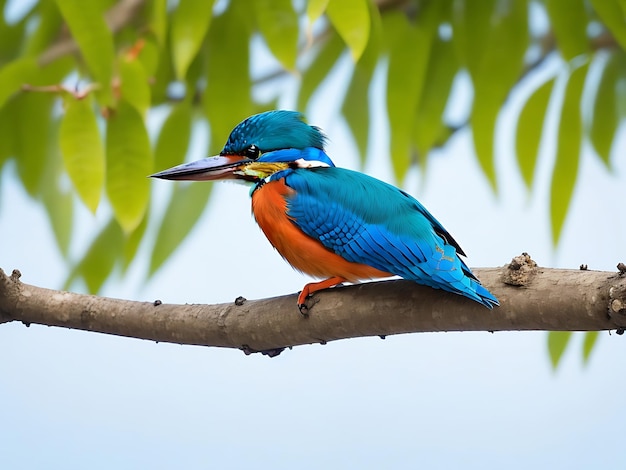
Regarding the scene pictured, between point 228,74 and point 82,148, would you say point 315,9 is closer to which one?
point 82,148

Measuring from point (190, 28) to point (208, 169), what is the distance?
0.44 metres

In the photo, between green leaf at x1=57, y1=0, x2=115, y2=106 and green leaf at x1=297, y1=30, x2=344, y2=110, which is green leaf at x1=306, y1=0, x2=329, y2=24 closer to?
green leaf at x1=57, y1=0, x2=115, y2=106

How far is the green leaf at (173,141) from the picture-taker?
67.7 inches

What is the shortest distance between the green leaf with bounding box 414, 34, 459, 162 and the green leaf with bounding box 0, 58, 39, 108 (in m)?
0.76

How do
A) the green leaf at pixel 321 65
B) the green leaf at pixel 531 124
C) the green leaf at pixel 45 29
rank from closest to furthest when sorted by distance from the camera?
the green leaf at pixel 531 124, the green leaf at pixel 45 29, the green leaf at pixel 321 65

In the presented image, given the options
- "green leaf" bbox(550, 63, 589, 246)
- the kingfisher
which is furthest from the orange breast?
"green leaf" bbox(550, 63, 589, 246)

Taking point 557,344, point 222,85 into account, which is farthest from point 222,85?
point 557,344

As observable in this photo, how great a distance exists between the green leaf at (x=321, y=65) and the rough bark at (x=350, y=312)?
920 millimetres

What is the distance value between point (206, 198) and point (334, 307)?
0.84 m

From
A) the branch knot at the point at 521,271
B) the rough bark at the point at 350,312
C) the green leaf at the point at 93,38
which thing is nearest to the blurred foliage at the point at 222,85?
the green leaf at the point at 93,38

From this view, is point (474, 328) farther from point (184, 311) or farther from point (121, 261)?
point (121, 261)

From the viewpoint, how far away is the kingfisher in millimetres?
1006

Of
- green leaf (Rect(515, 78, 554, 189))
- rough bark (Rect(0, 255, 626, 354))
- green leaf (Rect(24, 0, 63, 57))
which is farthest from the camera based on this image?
green leaf (Rect(24, 0, 63, 57))

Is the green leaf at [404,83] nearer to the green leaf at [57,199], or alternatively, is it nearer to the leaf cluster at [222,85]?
the leaf cluster at [222,85]
